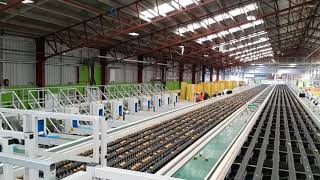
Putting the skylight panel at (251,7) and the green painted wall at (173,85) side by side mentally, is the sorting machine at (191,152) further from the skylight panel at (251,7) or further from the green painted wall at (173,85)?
the green painted wall at (173,85)

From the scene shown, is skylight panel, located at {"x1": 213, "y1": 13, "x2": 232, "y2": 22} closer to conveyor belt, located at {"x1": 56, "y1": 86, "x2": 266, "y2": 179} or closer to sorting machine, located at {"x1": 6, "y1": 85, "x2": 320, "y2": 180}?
sorting machine, located at {"x1": 6, "y1": 85, "x2": 320, "y2": 180}

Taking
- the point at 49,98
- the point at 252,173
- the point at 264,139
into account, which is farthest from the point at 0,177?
the point at 49,98

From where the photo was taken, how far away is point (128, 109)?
14.0 m

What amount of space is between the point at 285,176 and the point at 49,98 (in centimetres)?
897

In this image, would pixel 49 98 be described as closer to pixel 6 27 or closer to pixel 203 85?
pixel 6 27

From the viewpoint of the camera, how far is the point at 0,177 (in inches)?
93.3

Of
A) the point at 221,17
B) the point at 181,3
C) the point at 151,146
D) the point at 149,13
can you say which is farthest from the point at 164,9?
the point at 151,146

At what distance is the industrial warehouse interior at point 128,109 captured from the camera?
266 centimetres

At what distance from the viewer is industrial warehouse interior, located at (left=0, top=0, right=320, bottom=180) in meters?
2.66

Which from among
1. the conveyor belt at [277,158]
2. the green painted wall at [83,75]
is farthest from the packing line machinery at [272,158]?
the green painted wall at [83,75]

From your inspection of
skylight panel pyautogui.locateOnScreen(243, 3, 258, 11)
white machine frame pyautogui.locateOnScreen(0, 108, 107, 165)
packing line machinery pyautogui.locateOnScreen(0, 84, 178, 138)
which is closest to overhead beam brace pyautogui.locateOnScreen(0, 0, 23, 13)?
packing line machinery pyautogui.locateOnScreen(0, 84, 178, 138)

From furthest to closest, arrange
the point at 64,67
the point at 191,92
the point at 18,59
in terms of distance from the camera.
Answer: the point at 191,92 < the point at 64,67 < the point at 18,59

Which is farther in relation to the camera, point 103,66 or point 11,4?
point 103,66

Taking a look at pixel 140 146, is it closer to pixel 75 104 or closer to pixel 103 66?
pixel 75 104
